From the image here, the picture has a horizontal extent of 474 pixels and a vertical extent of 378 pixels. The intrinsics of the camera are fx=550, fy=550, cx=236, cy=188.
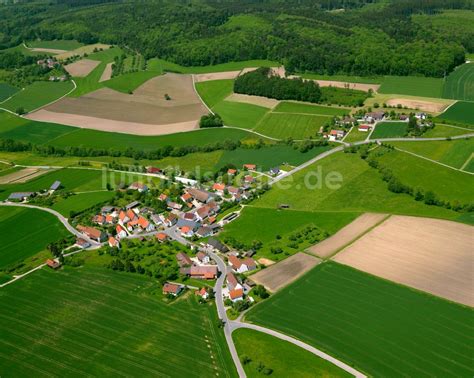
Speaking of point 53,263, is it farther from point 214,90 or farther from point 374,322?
point 214,90

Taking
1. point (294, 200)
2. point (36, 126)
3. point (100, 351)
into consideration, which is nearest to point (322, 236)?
point (294, 200)

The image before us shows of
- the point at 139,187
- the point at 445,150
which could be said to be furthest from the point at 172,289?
the point at 445,150

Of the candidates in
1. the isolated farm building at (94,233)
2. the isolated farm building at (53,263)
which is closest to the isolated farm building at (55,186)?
the isolated farm building at (94,233)

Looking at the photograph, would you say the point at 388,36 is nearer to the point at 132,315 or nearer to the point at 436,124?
the point at 436,124

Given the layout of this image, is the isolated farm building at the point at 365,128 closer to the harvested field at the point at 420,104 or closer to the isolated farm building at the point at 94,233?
the harvested field at the point at 420,104

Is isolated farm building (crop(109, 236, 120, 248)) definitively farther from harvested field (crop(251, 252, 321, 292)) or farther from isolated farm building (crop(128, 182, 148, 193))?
harvested field (crop(251, 252, 321, 292))

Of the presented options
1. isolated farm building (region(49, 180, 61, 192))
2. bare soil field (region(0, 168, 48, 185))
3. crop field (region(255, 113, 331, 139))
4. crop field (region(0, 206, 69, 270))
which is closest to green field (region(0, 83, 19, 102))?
bare soil field (region(0, 168, 48, 185))
